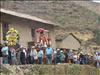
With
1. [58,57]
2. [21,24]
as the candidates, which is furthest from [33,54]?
[21,24]

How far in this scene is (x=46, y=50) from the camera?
2348 cm

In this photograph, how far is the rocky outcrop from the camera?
66.9 ft

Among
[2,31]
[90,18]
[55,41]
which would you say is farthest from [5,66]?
[90,18]

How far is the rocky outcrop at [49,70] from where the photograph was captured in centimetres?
2039

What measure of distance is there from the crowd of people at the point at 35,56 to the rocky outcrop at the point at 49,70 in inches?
25.4

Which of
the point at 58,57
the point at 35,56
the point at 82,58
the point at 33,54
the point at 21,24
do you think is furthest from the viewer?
the point at 21,24

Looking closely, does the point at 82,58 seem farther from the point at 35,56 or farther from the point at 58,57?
the point at 35,56

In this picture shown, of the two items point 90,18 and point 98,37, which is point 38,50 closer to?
point 98,37

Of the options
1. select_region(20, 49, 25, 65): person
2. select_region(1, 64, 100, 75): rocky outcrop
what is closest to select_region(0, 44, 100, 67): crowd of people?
select_region(20, 49, 25, 65): person

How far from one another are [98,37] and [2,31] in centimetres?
1660

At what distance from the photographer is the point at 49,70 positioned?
22.5 meters

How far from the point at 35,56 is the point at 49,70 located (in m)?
1.05

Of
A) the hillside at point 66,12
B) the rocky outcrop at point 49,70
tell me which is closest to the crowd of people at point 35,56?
the rocky outcrop at point 49,70

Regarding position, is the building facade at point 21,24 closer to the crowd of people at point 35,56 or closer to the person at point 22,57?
the crowd of people at point 35,56
